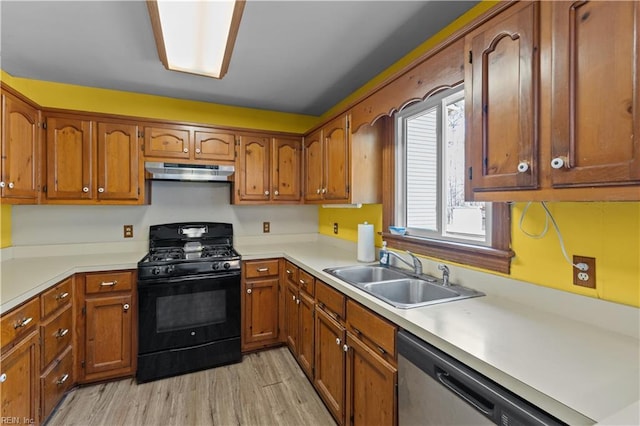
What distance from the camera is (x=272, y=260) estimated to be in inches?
112

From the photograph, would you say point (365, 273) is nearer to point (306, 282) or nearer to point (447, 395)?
point (306, 282)

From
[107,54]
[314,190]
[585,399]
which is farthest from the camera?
[314,190]

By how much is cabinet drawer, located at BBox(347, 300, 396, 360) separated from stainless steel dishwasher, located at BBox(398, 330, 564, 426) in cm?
7

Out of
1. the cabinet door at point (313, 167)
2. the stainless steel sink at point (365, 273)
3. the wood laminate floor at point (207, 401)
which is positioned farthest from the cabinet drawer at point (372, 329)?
the cabinet door at point (313, 167)

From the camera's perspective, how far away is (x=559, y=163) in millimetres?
954

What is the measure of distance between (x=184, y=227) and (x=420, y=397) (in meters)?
2.65

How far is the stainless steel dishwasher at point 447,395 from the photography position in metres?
0.83

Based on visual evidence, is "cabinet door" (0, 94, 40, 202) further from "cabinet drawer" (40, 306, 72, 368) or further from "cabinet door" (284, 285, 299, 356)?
"cabinet door" (284, 285, 299, 356)

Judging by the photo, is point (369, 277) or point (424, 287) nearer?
point (424, 287)

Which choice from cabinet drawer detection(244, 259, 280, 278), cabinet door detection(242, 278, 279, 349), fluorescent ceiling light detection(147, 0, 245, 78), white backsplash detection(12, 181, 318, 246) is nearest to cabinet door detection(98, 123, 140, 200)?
white backsplash detection(12, 181, 318, 246)

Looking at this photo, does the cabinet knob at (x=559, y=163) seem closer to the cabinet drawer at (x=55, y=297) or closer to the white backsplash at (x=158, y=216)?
the cabinet drawer at (x=55, y=297)

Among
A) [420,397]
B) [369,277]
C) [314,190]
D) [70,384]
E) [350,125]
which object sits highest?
[350,125]

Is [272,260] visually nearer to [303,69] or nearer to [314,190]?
[314,190]

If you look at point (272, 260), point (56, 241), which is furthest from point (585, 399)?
point (56, 241)
